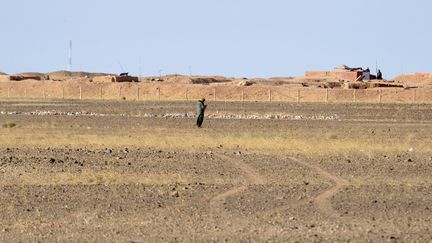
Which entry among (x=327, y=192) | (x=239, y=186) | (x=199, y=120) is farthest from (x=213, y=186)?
(x=199, y=120)

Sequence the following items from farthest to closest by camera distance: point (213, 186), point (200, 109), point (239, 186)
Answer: point (200, 109) → point (239, 186) → point (213, 186)

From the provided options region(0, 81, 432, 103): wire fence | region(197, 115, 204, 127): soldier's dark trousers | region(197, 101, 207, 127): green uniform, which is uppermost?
region(197, 101, 207, 127): green uniform

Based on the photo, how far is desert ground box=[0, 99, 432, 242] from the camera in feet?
55.7

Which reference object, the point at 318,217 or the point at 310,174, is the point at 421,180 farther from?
the point at 318,217

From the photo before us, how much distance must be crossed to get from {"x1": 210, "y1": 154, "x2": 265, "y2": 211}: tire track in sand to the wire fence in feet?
230

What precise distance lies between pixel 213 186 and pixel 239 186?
541 millimetres

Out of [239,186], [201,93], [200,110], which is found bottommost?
[201,93]

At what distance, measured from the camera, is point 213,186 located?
2347cm

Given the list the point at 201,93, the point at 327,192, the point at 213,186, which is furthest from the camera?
the point at 201,93

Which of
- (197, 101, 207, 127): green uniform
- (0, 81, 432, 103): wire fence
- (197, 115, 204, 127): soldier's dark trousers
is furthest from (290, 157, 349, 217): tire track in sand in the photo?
(0, 81, 432, 103): wire fence

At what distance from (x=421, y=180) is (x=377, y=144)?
43.3ft

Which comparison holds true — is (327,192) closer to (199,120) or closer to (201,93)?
(199,120)

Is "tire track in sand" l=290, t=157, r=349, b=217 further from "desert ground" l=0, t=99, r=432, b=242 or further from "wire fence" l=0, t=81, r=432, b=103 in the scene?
"wire fence" l=0, t=81, r=432, b=103

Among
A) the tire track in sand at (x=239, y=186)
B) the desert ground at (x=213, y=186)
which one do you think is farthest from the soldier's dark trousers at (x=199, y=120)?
the tire track in sand at (x=239, y=186)
